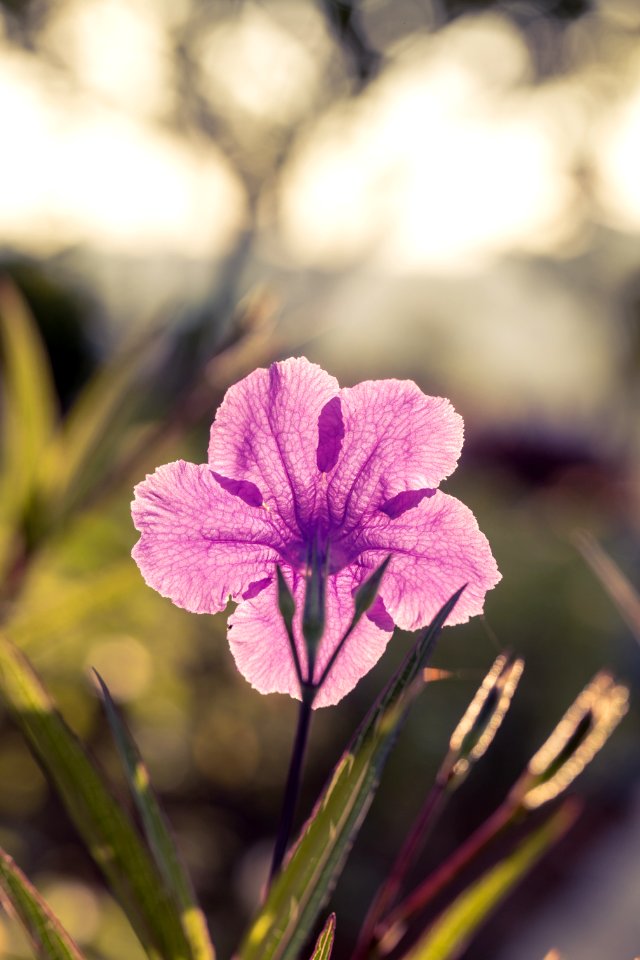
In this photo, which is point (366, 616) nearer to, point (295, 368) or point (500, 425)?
point (295, 368)

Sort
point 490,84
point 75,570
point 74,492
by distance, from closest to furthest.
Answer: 1. point 74,492
2. point 75,570
3. point 490,84

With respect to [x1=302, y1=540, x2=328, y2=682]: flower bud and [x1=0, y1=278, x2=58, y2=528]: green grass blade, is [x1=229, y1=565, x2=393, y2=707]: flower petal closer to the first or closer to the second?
[x1=302, y1=540, x2=328, y2=682]: flower bud

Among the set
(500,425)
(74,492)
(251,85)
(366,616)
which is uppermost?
(251,85)

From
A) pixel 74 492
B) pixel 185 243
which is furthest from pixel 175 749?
pixel 185 243

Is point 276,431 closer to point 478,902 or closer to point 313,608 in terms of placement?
point 313,608

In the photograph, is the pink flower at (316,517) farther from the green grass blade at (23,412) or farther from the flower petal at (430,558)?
the green grass blade at (23,412)

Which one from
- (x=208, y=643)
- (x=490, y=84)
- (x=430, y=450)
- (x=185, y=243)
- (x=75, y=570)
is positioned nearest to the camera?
(x=430, y=450)

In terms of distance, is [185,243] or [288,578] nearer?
[288,578]
